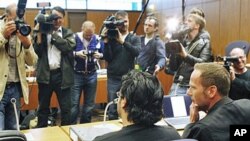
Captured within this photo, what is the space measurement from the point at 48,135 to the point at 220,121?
3.26 ft

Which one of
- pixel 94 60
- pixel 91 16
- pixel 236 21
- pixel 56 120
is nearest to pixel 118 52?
pixel 94 60

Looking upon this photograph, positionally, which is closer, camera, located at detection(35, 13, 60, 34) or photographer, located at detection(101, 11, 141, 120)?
camera, located at detection(35, 13, 60, 34)

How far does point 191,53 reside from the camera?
2.86m

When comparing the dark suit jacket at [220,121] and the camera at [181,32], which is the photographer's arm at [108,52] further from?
the dark suit jacket at [220,121]

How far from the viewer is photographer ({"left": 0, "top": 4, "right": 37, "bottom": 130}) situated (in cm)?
241

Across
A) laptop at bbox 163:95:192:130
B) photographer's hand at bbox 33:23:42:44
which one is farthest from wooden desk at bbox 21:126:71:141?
photographer's hand at bbox 33:23:42:44

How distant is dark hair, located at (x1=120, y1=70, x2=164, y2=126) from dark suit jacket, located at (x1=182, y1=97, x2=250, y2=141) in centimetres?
19

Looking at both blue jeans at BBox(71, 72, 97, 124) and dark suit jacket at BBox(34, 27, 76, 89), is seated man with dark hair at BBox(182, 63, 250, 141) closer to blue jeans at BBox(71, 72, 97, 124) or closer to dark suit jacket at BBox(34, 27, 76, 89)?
dark suit jacket at BBox(34, 27, 76, 89)

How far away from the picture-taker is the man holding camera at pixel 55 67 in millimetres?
2947

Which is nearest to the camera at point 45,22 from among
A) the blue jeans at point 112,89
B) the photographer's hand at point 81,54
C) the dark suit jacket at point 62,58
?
the dark suit jacket at point 62,58

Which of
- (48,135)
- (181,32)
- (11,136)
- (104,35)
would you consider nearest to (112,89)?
(104,35)

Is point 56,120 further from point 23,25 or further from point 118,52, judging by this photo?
point 23,25

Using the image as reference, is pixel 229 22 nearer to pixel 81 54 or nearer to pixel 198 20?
pixel 198 20

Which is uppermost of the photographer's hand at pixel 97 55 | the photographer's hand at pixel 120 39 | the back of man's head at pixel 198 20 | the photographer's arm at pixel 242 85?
the back of man's head at pixel 198 20
